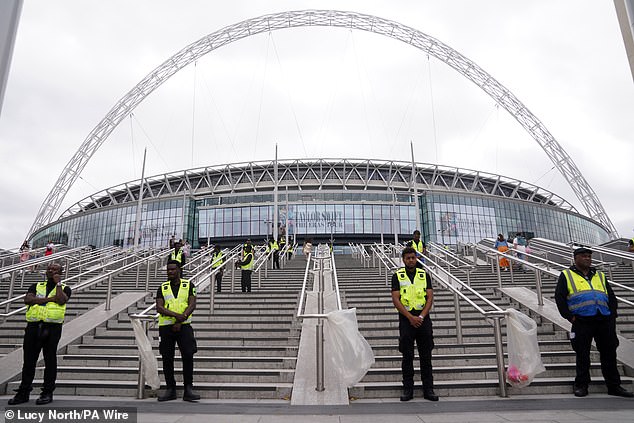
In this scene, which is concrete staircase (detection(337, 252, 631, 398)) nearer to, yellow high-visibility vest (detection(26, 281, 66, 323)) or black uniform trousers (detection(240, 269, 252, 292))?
black uniform trousers (detection(240, 269, 252, 292))

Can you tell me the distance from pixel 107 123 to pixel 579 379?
66871mm

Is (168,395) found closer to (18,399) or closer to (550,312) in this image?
(18,399)

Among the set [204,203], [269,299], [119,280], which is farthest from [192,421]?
[204,203]

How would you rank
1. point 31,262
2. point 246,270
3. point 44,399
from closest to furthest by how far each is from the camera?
1. point 44,399
2. point 246,270
3. point 31,262

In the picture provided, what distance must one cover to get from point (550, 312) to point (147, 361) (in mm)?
6324

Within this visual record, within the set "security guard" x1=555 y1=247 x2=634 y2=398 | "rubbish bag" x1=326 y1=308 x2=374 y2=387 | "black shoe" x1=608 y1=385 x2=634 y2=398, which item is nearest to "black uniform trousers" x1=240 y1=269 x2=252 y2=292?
"rubbish bag" x1=326 y1=308 x2=374 y2=387

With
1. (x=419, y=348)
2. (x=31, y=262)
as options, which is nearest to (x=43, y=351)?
(x=419, y=348)

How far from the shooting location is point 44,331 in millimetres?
4723

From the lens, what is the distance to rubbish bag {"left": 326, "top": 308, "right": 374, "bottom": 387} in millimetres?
4324

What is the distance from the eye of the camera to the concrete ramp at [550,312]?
529cm

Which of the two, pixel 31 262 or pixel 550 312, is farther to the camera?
pixel 31 262

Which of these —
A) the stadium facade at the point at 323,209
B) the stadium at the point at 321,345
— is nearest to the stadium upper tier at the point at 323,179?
the stadium facade at the point at 323,209

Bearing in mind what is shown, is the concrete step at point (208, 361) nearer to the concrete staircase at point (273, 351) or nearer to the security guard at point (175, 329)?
the concrete staircase at point (273, 351)

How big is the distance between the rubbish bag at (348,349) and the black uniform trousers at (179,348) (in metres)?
1.65
